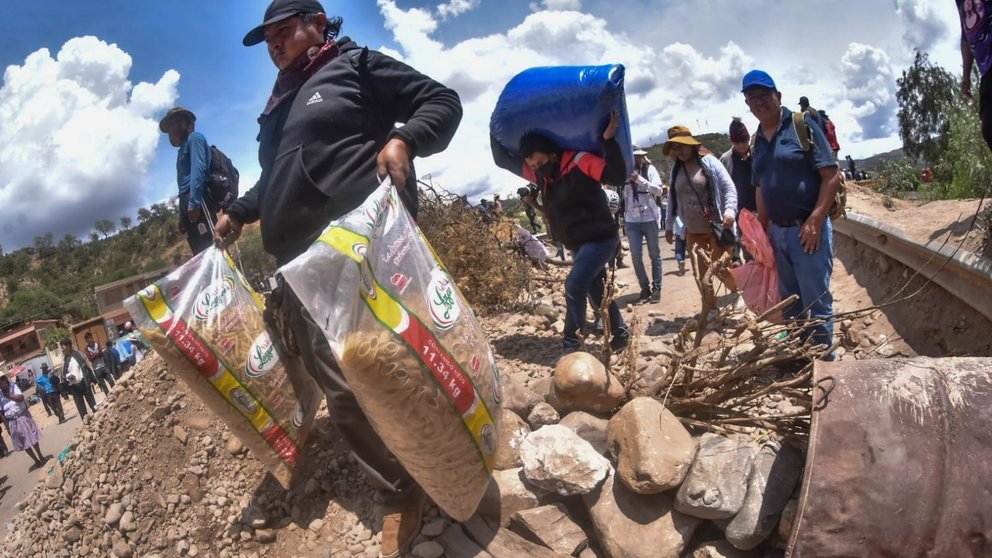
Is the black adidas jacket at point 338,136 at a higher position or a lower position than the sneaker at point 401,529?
higher

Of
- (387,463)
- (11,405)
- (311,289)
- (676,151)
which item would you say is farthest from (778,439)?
(11,405)

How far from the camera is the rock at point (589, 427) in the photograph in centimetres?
238

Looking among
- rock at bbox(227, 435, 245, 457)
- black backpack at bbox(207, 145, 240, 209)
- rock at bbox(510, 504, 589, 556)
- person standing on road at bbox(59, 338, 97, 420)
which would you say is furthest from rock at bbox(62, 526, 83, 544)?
person standing on road at bbox(59, 338, 97, 420)

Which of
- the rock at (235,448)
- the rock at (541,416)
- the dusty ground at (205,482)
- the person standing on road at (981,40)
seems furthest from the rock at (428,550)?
the person standing on road at (981,40)

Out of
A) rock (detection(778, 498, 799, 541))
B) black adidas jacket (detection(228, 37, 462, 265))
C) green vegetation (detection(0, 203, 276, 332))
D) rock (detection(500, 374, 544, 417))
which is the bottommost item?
rock (detection(778, 498, 799, 541))

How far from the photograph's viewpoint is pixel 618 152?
3.49m

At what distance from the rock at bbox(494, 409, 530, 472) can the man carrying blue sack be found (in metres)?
1.10

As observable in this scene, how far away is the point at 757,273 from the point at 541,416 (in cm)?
172

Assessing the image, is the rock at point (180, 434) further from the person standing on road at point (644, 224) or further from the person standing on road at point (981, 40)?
the person standing on road at point (644, 224)

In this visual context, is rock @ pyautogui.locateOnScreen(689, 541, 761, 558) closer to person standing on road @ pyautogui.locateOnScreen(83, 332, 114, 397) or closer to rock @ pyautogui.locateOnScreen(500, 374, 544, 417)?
rock @ pyautogui.locateOnScreen(500, 374, 544, 417)

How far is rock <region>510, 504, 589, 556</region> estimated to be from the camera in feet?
6.52

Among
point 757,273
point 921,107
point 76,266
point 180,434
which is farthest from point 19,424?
point 76,266

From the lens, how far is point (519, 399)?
2729 millimetres

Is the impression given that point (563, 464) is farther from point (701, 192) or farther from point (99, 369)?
point (99, 369)
